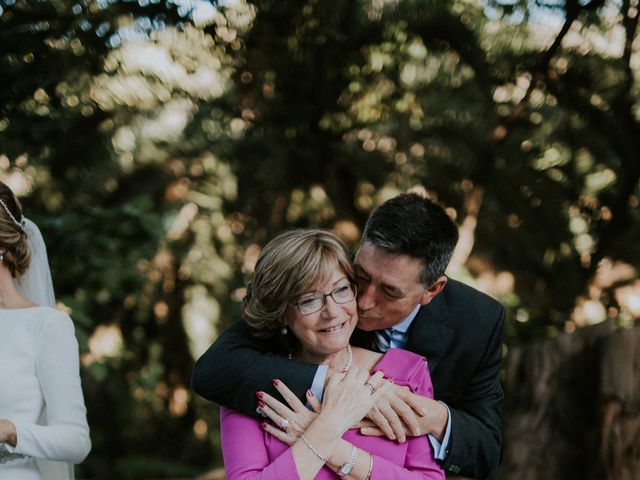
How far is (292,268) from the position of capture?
7.37 ft

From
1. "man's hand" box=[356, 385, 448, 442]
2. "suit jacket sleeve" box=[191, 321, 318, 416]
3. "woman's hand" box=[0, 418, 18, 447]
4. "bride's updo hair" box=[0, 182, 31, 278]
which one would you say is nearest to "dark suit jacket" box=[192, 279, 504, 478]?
"suit jacket sleeve" box=[191, 321, 318, 416]

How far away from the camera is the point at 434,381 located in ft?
8.63

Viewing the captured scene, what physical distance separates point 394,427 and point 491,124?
289 centimetres

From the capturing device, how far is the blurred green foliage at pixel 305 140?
3990 mm

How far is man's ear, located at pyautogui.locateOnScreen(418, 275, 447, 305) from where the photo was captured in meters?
2.62

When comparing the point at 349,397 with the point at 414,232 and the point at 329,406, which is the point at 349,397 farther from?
the point at 414,232

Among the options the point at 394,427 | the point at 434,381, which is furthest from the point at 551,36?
the point at 394,427

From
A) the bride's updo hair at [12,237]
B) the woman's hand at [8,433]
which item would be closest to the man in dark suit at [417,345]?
the woman's hand at [8,433]

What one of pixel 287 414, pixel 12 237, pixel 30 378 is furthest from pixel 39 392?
pixel 287 414

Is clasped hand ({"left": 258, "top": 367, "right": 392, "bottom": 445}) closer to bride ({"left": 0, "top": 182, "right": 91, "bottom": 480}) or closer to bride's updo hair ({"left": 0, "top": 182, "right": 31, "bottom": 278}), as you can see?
bride ({"left": 0, "top": 182, "right": 91, "bottom": 480})

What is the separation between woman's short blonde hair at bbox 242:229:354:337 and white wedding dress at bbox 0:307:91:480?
58 centimetres

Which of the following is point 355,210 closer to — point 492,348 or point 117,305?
point 117,305

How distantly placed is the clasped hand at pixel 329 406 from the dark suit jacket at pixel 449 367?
40mm

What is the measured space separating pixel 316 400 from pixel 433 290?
57 cm
